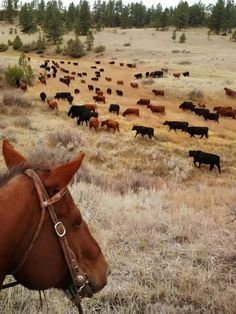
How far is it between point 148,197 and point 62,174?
7.20 m

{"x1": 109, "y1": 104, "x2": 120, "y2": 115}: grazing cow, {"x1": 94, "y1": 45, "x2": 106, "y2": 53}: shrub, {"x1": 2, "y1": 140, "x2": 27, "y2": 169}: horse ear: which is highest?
{"x1": 2, "y1": 140, "x2": 27, "y2": 169}: horse ear

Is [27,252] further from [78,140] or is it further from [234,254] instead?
[78,140]

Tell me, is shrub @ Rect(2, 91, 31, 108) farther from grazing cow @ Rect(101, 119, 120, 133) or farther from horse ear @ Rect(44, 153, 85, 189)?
horse ear @ Rect(44, 153, 85, 189)

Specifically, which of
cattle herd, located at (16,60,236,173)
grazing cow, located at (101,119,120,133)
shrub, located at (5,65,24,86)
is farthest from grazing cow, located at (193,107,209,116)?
shrub, located at (5,65,24,86)

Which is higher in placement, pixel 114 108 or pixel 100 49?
pixel 114 108

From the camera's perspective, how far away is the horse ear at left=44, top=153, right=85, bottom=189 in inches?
93.1

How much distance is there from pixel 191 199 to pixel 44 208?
750 cm

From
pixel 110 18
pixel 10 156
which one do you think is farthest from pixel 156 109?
pixel 110 18

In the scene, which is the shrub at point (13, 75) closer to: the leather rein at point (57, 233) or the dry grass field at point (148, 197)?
the dry grass field at point (148, 197)

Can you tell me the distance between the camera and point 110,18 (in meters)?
134

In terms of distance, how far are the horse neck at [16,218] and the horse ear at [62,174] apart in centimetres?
11

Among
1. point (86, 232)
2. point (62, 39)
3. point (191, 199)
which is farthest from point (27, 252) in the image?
point (62, 39)

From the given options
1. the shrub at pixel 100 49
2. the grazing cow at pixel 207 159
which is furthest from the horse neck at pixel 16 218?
the shrub at pixel 100 49

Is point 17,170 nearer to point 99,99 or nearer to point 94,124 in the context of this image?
point 94,124
